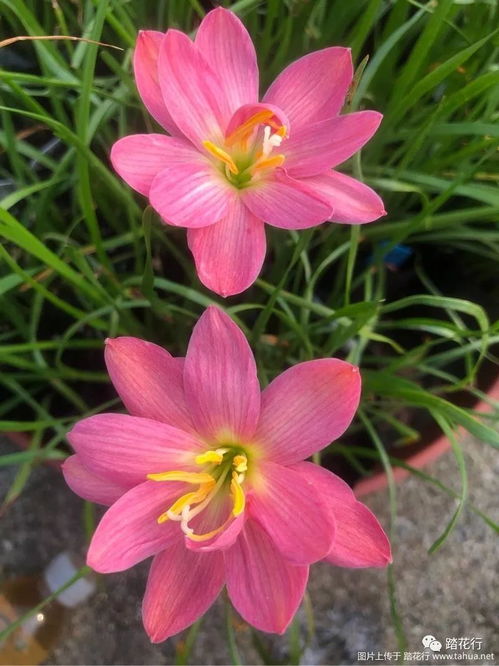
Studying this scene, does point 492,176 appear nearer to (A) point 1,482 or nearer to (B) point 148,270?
(B) point 148,270

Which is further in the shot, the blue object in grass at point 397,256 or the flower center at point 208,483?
the blue object in grass at point 397,256

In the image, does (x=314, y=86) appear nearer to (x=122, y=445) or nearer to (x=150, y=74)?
(x=150, y=74)

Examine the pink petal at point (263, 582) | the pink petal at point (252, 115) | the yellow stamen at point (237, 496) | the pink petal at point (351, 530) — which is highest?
the pink petal at point (252, 115)

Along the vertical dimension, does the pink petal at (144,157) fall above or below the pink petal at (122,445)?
above

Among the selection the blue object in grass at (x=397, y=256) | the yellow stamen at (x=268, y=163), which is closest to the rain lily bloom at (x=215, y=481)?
the yellow stamen at (x=268, y=163)

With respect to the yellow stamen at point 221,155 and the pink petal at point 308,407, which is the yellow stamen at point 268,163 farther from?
the pink petal at point 308,407

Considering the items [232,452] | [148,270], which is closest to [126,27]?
[148,270]
